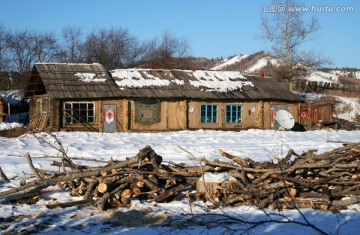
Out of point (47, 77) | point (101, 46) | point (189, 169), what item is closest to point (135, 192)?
point (189, 169)

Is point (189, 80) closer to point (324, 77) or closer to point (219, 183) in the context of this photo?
point (219, 183)

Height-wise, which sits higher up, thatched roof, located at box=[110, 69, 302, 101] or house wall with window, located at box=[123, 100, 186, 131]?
thatched roof, located at box=[110, 69, 302, 101]

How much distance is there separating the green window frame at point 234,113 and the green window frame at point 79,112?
299 inches

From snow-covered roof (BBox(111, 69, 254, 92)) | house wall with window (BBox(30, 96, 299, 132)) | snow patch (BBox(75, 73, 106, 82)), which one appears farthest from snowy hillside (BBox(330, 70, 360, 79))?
snow patch (BBox(75, 73, 106, 82))

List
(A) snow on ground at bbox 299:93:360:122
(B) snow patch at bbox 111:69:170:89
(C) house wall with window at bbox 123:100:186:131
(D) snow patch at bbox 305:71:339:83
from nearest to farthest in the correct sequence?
(C) house wall with window at bbox 123:100:186:131 < (B) snow patch at bbox 111:69:170:89 < (A) snow on ground at bbox 299:93:360:122 < (D) snow patch at bbox 305:71:339:83

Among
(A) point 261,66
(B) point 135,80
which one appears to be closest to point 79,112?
(B) point 135,80

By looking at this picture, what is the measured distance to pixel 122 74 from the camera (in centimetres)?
2394

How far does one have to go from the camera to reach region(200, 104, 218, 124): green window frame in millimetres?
23208

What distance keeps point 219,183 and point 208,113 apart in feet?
53.0

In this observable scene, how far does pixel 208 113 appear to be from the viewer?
23344 millimetres

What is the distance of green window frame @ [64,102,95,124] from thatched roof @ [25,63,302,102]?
596 millimetres

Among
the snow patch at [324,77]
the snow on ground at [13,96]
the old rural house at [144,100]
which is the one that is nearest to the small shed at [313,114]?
the old rural house at [144,100]

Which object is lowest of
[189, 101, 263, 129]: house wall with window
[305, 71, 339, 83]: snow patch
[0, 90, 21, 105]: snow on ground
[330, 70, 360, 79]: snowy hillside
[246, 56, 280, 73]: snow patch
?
[189, 101, 263, 129]: house wall with window

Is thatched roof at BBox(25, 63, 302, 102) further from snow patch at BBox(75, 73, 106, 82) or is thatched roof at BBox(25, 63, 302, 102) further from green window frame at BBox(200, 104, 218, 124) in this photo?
green window frame at BBox(200, 104, 218, 124)
